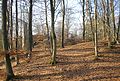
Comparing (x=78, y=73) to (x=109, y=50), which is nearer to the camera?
(x=78, y=73)

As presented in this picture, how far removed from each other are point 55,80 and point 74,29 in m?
61.7

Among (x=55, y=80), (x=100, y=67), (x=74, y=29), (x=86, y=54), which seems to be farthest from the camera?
(x=74, y=29)

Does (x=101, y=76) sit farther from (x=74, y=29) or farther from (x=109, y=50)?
(x=74, y=29)

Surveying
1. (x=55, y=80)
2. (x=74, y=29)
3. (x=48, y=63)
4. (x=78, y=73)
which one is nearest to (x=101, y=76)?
(x=78, y=73)

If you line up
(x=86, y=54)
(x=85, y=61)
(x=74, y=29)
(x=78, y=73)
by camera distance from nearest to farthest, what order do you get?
(x=78, y=73), (x=85, y=61), (x=86, y=54), (x=74, y=29)

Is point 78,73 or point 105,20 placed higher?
point 105,20

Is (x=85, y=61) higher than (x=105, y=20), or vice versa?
(x=105, y=20)

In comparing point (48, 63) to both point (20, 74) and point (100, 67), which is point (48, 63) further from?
point (100, 67)

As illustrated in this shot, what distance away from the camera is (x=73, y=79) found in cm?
1600

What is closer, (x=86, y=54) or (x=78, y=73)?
(x=78, y=73)

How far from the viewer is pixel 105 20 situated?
77.6 feet

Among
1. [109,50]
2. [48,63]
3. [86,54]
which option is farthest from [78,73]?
[109,50]

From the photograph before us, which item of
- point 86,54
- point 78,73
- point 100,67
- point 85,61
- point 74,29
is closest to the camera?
point 78,73

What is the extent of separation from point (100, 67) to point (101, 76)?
218cm
